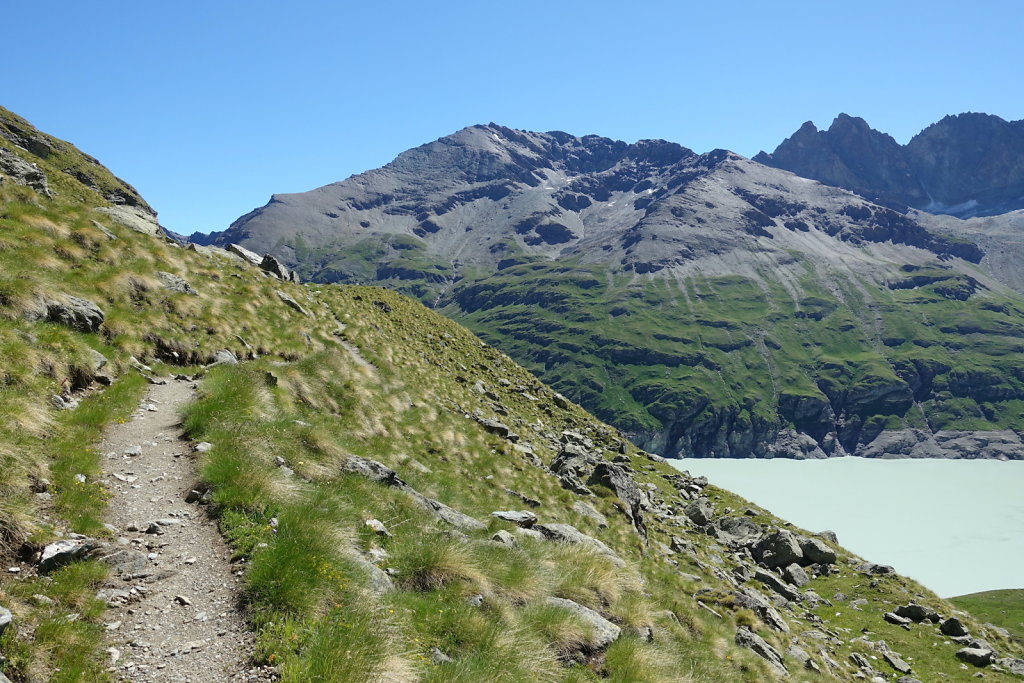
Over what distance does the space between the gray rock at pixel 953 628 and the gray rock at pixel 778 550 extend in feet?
30.6

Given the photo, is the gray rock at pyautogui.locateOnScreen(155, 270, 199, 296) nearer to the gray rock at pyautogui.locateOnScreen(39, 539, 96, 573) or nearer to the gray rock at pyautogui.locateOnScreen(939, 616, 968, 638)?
the gray rock at pyautogui.locateOnScreen(39, 539, 96, 573)

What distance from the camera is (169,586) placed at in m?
8.41

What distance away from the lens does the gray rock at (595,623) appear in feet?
35.4

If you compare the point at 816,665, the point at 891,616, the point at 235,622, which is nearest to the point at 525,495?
the point at 816,665

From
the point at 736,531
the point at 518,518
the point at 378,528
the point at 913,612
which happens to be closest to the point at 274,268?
the point at 518,518

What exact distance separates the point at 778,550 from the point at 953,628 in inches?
415

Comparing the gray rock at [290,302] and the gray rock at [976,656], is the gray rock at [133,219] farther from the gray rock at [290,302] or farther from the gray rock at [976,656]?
the gray rock at [976,656]

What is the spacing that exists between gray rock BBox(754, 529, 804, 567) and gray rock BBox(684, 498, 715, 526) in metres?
4.04

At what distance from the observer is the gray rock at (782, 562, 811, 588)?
36281 millimetres

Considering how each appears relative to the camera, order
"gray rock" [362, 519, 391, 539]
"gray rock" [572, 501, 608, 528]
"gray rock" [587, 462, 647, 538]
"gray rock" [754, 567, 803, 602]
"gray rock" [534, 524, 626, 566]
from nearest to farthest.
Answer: "gray rock" [362, 519, 391, 539] → "gray rock" [534, 524, 626, 566] → "gray rock" [572, 501, 608, 528] → "gray rock" [587, 462, 647, 538] → "gray rock" [754, 567, 803, 602]

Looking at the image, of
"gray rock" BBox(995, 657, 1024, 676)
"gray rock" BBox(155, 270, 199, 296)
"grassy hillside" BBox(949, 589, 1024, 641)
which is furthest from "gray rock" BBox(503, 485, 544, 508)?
"grassy hillside" BBox(949, 589, 1024, 641)

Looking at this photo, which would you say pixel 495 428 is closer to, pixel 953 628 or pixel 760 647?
pixel 760 647

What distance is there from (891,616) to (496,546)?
3117cm

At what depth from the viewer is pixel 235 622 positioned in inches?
306
